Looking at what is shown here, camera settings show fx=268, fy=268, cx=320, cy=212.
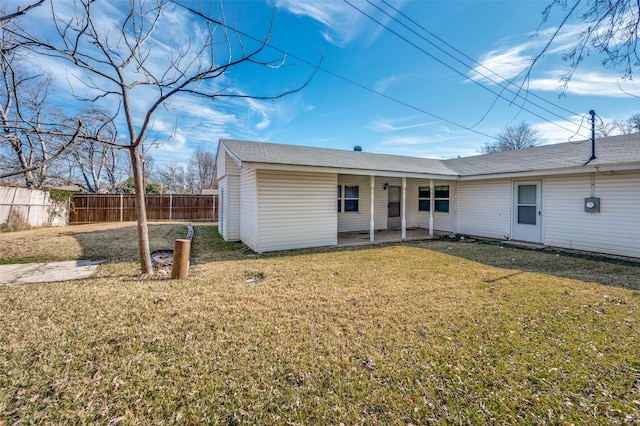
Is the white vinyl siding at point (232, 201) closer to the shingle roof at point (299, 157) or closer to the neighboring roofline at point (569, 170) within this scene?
the shingle roof at point (299, 157)

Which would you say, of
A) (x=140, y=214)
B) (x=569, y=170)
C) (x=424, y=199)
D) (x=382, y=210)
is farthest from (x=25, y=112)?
(x=569, y=170)

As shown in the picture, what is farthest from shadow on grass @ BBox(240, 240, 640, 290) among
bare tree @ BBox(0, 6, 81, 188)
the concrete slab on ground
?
bare tree @ BBox(0, 6, 81, 188)

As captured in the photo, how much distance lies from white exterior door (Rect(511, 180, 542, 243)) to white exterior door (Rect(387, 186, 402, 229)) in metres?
4.76

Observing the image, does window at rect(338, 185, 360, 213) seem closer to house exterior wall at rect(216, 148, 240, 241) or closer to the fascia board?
house exterior wall at rect(216, 148, 240, 241)

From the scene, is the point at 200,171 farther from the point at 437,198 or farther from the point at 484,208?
the point at 484,208

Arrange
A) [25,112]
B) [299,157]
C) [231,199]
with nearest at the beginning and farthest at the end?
[299,157] → [231,199] → [25,112]

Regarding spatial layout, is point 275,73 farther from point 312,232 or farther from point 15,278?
point 15,278

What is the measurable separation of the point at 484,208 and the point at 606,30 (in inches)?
354

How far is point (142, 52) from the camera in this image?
16.3ft

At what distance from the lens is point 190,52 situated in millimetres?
4723

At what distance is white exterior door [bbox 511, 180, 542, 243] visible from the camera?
9.38 m

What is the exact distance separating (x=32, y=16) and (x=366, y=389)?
23.7 feet

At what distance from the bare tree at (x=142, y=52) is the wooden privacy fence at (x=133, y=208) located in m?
14.9

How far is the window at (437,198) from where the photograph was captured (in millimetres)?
12463
